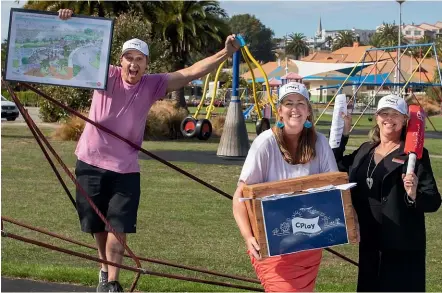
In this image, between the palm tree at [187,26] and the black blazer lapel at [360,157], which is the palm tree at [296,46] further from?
the black blazer lapel at [360,157]

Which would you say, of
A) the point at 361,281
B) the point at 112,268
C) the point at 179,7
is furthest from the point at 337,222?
the point at 179,7

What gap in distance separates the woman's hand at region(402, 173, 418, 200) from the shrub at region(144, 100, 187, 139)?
76.9 ft

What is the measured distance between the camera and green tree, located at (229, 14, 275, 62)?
452 feet

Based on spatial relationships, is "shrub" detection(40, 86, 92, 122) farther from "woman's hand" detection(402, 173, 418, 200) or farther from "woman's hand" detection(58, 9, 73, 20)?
"woman's hand" detection(402, 173, 418, 200)

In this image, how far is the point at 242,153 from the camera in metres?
21.5

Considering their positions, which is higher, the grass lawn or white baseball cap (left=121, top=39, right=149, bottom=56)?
white baseball cap (left=121, top=39, right=149, bottom=56)

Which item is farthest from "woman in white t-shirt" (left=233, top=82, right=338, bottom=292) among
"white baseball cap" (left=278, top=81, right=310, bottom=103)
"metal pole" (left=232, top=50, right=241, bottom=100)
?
"metal pole" (left=232, top=50, right=241, bottom=100)

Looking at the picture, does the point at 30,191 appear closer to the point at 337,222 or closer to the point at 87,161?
the point at 87,161

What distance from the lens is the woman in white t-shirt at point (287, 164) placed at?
4551 mm

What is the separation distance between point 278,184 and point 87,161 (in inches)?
74.6

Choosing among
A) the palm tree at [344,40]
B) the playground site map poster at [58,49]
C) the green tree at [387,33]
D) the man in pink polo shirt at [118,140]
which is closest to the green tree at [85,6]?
the man in pink polo shirt at [118,140]

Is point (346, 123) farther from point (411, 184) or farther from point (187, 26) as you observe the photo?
point (187, 26)

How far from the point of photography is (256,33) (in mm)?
141625

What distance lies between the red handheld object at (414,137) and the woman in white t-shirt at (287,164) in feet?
1.49
